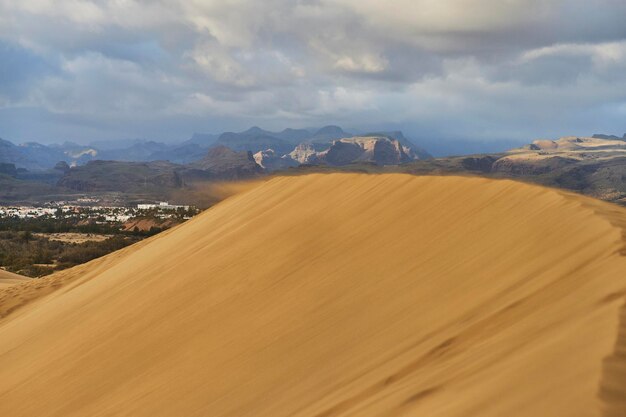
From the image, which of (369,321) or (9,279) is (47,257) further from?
(369,321)

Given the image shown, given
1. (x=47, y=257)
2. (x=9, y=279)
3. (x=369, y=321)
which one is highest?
(x=369, y=321)

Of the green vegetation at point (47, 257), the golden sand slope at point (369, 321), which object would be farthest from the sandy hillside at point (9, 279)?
the golden sand slope at point (369, 321)

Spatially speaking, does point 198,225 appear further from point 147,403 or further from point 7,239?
point 7,239

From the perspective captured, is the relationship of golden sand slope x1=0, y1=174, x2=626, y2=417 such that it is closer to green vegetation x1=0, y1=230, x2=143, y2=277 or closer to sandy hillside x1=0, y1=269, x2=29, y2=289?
sandy hillside x1=0, y1=269, x2=29, y2=289

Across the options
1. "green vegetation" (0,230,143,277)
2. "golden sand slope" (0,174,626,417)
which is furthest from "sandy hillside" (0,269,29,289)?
"golden sand slope" (0,174,626,417)

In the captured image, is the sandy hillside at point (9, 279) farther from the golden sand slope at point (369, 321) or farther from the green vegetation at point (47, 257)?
the golden sand slope at point (369, 321)

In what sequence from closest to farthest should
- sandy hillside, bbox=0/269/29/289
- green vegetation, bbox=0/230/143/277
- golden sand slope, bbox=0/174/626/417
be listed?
1. golden sand slope, bbox=0/174/626/417
2. sandy hillside, bbox=0/269/29/289
3. green vegetation, bbox=0/230/143/277

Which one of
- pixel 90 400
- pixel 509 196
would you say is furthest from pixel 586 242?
pixel 90 400

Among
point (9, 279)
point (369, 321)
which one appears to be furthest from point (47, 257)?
point (369, 321)
